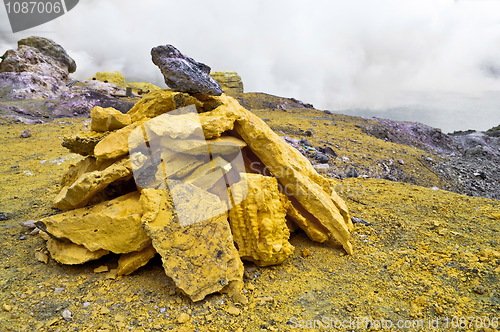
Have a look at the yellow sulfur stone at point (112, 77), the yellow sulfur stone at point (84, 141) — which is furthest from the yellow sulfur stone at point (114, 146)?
the yellow sulfur stone at point (112, 77)

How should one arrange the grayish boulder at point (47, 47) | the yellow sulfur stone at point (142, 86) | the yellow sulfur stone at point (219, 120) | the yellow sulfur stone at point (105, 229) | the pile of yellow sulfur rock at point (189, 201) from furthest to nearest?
the yellow sulfur stone at point (142, 86) < the grayish boulder at point (47, 47) < the yellow sulfur stone at point (219, 120) < the yellow sulfur stone at point (105, 229) < the pile of yellow sulfur rock at point (189, 201)

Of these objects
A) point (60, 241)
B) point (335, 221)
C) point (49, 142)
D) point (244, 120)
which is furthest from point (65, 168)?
point (335, 221)

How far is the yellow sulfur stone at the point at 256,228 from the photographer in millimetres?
4121

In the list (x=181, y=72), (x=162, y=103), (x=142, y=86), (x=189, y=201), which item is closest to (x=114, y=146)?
(x=162, y=103)

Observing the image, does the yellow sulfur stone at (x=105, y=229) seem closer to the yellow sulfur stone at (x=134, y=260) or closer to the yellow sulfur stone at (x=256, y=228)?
the yellow sulfur stone at (x=134, y=260)

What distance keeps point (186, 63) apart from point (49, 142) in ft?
33.6

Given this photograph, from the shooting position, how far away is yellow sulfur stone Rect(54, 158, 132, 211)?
4.13 m

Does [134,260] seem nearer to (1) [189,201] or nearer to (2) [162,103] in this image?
(1) [189,201]

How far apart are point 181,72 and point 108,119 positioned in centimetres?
162

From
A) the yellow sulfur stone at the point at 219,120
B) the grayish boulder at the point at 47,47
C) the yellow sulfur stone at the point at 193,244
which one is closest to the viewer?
the yellow sulfur stone at the point at 193,244

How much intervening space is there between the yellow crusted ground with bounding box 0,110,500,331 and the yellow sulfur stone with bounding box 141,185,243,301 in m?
0.24

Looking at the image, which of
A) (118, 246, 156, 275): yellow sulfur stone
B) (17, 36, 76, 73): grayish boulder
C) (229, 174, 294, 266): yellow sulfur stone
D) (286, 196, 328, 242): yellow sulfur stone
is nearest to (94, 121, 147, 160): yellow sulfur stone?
(118, 246, 156, 275): yellow sulfur stone

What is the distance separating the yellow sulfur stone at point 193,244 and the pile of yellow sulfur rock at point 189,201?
13 mm

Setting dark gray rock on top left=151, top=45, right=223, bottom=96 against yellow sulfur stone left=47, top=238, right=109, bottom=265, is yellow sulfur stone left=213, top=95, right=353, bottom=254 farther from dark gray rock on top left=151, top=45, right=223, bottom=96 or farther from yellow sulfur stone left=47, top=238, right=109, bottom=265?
yellow sulfur stone left=47, top=238, right=109, bottom=265
